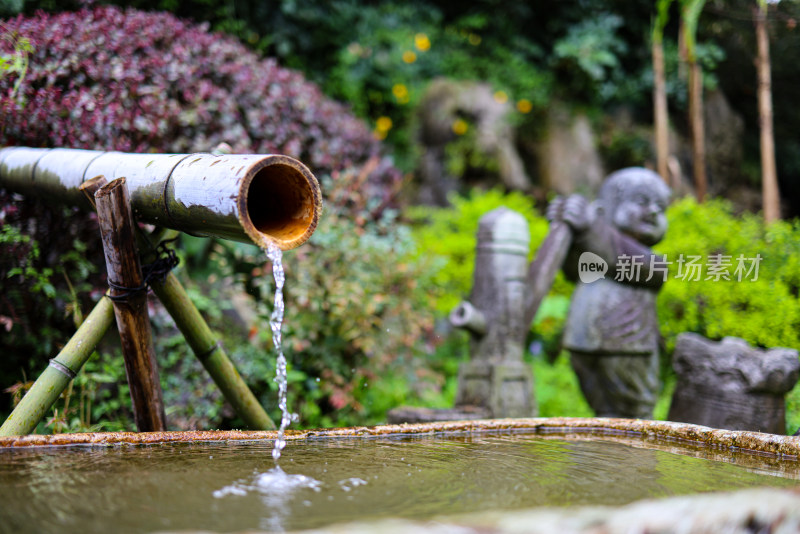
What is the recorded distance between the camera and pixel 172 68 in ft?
13.9

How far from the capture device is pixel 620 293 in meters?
3.93

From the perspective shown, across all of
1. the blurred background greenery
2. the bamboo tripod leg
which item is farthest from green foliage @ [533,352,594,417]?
the bamboo tripod leg

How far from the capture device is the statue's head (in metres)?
3.96

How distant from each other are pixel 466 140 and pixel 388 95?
3.88 feet

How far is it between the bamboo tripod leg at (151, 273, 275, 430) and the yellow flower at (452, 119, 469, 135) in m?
6.20

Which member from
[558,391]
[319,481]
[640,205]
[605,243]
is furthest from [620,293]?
[319,481]

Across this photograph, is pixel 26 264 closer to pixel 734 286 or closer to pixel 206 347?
pixel 206 347

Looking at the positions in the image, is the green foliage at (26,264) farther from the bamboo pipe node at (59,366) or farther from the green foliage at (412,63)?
the green foliage at (412,63)

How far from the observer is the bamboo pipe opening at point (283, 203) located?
1.93m

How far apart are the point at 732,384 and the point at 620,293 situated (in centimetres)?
80

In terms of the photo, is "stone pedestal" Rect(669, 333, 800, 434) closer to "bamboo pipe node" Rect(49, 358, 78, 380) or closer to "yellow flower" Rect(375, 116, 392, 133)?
"bamboo pipe node" Rect(49, 358, 78, 380)

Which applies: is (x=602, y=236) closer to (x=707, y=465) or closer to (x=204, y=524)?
(x=707, y=465)

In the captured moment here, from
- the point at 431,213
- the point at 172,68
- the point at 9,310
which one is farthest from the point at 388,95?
the point at 9,310

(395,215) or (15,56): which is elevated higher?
(15,56)
